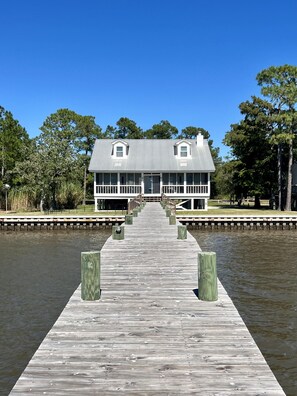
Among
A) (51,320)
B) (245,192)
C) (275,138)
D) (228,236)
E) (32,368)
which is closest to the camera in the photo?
(32,368)

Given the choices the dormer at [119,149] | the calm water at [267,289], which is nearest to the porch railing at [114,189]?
the dormer at [119,149]

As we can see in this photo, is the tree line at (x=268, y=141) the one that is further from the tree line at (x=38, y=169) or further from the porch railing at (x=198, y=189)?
the tree line at (x=38, y=169)

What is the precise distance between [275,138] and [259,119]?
3354 millimetres

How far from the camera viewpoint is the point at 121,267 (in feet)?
34.0

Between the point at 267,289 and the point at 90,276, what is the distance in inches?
316

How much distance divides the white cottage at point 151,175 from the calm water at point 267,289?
1564 centimetres

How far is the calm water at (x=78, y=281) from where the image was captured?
8180 millimetres

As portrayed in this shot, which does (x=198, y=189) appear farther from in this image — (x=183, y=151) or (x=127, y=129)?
(x=127, y=129)

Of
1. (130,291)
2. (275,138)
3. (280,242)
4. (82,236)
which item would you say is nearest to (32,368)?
(130,291)

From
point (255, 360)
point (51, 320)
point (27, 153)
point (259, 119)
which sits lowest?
point (51, 320)

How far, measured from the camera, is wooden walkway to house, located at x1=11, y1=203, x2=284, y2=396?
4215 millimetres

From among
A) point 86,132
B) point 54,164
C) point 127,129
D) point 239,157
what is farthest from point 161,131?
point 54,164

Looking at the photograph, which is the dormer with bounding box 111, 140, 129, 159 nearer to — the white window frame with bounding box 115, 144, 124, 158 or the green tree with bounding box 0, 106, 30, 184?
the white window frame with bounding box 115, 144, 124, 158

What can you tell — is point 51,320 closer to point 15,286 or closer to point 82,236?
point 15,286
